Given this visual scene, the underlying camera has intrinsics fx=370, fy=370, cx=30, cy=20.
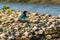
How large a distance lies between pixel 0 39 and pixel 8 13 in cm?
913

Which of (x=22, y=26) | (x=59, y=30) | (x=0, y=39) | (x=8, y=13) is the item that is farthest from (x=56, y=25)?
(x=8, y=13)

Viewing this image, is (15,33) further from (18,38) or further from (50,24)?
(50,24)

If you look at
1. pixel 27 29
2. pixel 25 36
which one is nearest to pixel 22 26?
pixel 27 29

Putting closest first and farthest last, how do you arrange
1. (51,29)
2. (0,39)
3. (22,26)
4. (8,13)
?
(0,39)
(51,29)
(22,26)
(8,13)

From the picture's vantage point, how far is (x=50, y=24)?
16.5 metres

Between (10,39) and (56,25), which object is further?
(56,25)

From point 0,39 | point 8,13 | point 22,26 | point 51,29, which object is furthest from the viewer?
point 8,13

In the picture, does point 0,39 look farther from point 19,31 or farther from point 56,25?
point 56,25

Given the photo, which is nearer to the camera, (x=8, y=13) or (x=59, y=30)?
(x=59, y=30)

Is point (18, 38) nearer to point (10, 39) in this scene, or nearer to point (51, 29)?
point (10, 39)

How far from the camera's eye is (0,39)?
14.3m

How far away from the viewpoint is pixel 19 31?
610 inches

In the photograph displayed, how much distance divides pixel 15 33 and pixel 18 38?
0.53 metres

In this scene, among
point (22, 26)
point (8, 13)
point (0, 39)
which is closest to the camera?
point (0, 39)
